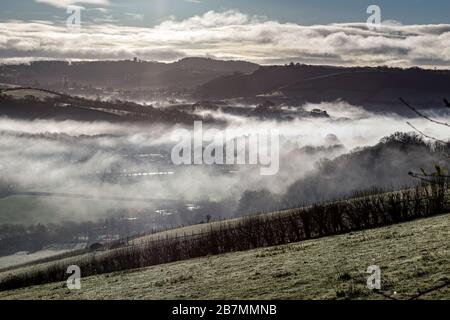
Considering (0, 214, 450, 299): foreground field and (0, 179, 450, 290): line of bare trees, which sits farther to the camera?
(0, 179, 450, 290): line of bare trees

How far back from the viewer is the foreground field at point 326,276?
82.8 ft

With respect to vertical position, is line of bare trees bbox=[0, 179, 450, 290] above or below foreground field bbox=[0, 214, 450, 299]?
below

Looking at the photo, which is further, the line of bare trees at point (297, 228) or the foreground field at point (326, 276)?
the line of bare trees at point (297, 228)

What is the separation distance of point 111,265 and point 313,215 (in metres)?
32.5

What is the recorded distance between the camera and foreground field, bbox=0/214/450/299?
2523 centimetres

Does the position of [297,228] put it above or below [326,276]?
below

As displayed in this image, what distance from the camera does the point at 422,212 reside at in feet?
229

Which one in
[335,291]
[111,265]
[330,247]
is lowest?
[111,265]

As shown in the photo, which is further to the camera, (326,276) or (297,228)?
(297,228)

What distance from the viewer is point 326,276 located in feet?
98.6

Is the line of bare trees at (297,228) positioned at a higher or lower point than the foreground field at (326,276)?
lower
